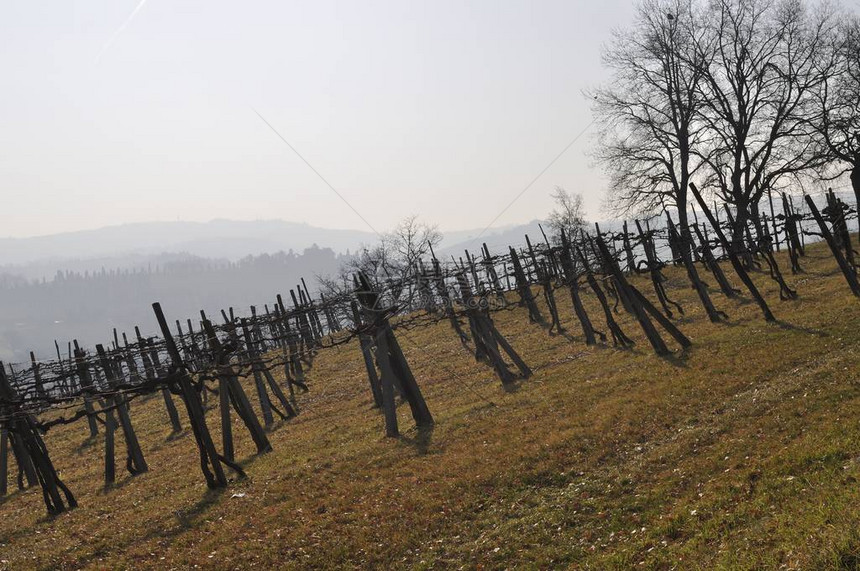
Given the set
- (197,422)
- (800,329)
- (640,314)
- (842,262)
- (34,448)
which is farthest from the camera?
(842,262)

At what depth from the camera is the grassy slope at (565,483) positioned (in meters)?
10.3

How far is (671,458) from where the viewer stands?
1345 cm

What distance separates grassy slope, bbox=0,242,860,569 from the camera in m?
10.3

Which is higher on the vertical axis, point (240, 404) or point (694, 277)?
point (694, 277)

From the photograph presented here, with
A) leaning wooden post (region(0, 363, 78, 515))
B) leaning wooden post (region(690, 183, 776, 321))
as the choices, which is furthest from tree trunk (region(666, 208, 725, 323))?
leaning wooden post (region(0, 363, 78, 515))

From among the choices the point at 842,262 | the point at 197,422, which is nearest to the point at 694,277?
the point at 842,262

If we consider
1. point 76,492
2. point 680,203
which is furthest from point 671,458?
point 680,203

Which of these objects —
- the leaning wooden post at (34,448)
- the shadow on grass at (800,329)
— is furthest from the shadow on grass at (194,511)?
the shadow on grass at (800,329)

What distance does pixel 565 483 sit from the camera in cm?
1376

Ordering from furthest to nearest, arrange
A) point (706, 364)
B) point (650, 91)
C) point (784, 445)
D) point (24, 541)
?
1. point (650, 91)
2. point (706, 364)
3. point (24, 541)
4. point (784, 445)

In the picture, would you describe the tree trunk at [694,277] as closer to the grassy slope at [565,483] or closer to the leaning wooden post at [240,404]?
the grassy slope at [565,483]

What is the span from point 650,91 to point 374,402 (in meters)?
28.8

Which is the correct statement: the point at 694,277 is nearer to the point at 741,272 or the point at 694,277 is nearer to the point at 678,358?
the point at 741,272

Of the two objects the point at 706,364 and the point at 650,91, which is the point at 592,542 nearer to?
the point at 706,364
